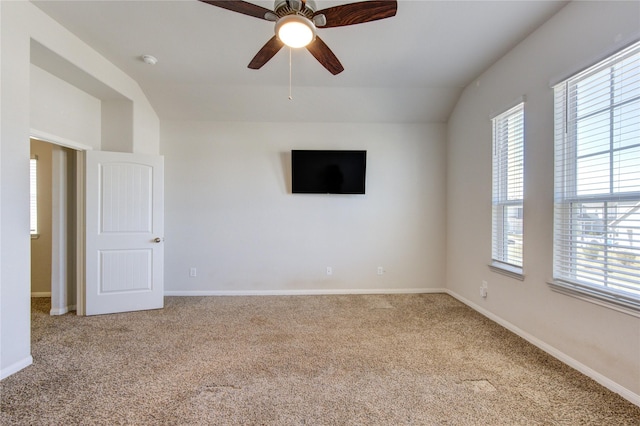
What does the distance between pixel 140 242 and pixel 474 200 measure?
4.32 metres

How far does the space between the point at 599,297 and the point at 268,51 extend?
3097mm

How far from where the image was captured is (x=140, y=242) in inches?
130

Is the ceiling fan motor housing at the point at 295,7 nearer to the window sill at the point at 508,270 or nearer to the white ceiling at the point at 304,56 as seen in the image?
the white ceiling at the point at 304,56

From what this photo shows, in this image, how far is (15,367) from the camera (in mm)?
2012

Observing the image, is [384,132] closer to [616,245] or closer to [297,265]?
[297,265]

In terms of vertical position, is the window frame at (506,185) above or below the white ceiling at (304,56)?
below

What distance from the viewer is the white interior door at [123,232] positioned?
10.3ft

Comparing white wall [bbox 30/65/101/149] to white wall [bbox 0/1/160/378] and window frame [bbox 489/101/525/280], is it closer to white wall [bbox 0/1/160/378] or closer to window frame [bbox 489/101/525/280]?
white wall [bbox 0/1/160/378]

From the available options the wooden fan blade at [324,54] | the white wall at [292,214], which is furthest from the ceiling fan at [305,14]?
the white wall at [292,214]

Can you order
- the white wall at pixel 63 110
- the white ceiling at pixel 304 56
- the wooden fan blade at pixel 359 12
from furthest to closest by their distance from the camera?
the white wall at pixel 63 110 → the white ceiling at pixel 304 56 → the wooden fan blade at pixel 359 12

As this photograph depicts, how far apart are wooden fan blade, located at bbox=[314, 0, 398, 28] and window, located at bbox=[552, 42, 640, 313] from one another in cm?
169

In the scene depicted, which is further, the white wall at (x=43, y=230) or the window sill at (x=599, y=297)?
the white wall at (x=43, y=230)

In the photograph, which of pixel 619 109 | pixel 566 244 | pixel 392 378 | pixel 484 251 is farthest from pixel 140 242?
pixel 619 109

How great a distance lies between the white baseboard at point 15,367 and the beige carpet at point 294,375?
1.8 inches
